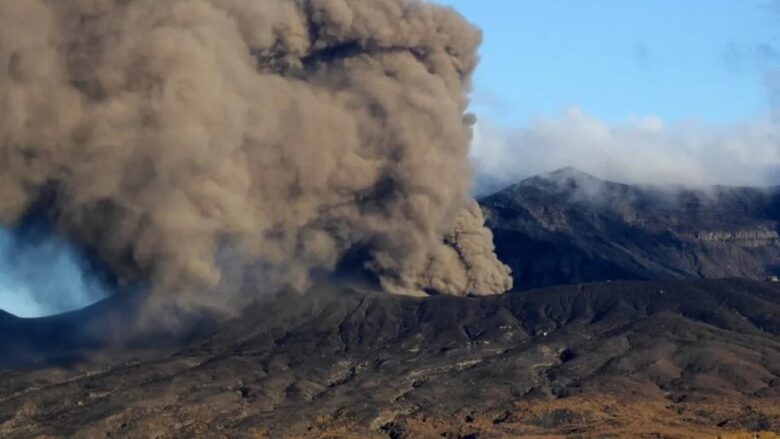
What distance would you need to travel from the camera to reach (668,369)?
10275 centimetres

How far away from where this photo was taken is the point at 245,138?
365 feet

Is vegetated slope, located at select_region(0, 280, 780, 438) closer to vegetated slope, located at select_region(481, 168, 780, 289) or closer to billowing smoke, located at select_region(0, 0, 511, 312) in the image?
billowing smoke, located at select_region(0, 0, 511, 312)

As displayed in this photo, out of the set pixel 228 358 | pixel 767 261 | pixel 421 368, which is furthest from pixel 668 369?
pixel 767 261

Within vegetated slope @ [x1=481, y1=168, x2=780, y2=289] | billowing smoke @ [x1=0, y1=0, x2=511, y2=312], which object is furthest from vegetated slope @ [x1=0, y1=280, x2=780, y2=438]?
vegetated slope @ [x1=481, y1=168, x2=780, y2=289]

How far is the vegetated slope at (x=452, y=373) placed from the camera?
89312 mm

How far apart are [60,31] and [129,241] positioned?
1607cm

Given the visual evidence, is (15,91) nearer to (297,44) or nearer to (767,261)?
(297,44)

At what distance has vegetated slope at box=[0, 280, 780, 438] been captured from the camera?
8931 centimetres

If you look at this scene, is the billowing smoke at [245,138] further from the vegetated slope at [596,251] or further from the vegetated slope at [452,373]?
the vegetated slope at [596,251]

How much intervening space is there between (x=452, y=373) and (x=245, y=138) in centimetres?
2486

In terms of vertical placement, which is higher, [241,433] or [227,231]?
[227,231]

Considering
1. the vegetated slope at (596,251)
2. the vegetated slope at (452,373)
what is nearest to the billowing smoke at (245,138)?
the vegetated slope at (452,373)

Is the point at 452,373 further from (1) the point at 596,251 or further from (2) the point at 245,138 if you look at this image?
(1) the point at 596,251

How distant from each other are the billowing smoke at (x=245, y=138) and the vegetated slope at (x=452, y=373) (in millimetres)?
5679
